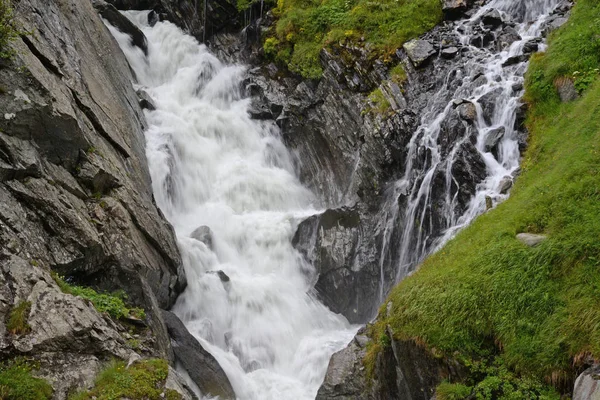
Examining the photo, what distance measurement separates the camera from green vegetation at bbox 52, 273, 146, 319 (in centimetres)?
1009

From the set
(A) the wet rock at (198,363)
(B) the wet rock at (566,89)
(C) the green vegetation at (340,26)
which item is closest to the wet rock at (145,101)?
(C) the green vegetation at (340,26)

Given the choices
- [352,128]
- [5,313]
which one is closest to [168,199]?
[352,128]

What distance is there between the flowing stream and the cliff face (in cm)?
225

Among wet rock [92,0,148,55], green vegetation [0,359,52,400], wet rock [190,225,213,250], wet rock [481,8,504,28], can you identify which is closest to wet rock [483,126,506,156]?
wet rock [481,8,504,28]

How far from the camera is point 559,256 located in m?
8.74

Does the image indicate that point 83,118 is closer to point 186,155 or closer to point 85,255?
point 85,255

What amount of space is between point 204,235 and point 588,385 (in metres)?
13.6

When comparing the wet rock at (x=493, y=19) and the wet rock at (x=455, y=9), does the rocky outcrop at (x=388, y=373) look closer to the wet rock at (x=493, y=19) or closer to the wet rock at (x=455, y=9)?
the wet rock at (x=493, y=19)

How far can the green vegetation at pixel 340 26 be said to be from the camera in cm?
2134

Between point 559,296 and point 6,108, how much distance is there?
11946mm

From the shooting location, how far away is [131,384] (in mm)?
8633

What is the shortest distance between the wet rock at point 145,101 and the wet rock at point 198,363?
41.9ft

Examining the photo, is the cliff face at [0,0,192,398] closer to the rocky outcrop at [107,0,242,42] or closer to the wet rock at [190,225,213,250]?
the wet rock at [190,225,213,250]

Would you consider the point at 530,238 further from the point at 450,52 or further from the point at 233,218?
the point at 233,218
